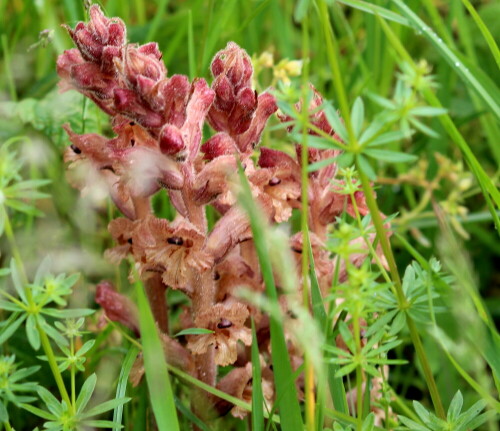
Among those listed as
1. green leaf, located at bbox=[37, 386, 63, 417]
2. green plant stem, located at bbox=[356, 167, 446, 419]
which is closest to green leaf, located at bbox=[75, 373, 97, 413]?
green leaf, located at bbox=[37, 386, 63, 417]

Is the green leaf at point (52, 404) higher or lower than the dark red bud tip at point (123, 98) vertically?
lower

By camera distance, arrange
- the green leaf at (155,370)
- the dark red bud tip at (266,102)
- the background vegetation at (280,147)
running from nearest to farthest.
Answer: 1. the green leaf at (155,370)
2. the dark red bud tip at (266,102)
3. the background vegetation at (280,147)

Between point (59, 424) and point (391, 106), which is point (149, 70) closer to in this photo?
point (391, 106)

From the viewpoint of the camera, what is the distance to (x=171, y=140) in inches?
62.2

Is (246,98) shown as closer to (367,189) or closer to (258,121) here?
(258,121)

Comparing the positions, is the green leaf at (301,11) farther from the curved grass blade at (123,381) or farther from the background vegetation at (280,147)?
the curved grass blade at (123,381)

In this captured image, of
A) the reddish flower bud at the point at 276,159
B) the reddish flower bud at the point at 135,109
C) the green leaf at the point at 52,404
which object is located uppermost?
the reddish flower bud at the point at 135,109

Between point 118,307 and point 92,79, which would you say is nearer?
point 92,79

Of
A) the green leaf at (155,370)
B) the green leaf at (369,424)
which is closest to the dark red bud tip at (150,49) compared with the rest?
the green leaf at (155,370)

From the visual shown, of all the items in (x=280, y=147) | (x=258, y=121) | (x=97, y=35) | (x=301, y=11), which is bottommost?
(x=280, y=147)

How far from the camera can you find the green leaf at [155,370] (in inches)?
53.8

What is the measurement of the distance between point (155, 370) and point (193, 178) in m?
0.48

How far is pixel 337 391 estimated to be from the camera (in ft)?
4.96

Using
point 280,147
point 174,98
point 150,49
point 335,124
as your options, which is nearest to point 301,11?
point 335,124
